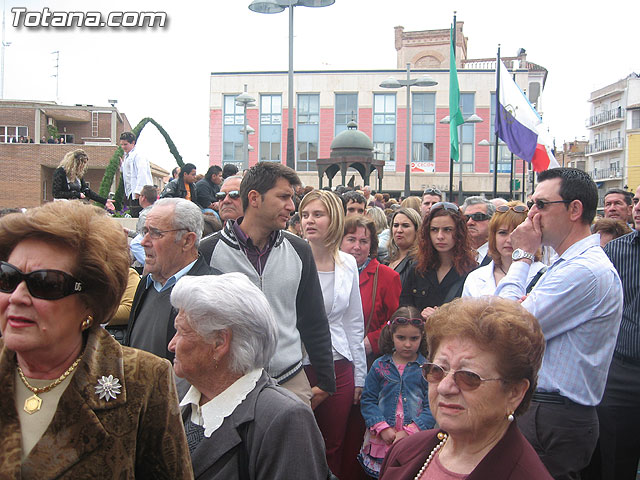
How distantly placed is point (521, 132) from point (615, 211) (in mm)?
3119

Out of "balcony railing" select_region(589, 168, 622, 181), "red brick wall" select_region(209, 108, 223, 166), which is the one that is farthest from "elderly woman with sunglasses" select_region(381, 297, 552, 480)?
"balcony railing" select_region(589, 168, 622, 181)

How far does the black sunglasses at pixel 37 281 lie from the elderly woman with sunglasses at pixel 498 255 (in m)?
3.10

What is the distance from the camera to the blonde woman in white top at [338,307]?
4574 mm

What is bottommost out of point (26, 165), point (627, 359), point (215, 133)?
point (627, 359)

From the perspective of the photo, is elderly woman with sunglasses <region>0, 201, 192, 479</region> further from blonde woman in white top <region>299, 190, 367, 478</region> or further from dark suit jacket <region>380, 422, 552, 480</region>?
blonde woman in white top <region>299, 190, 367, 478</region>

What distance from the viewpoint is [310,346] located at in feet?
13.8

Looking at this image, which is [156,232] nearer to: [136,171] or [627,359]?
[627,359]

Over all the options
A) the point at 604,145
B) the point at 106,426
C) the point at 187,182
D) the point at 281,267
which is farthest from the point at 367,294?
the point at 604,145

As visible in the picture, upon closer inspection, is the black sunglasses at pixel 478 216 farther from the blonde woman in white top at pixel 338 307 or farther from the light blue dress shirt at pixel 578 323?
the light blue dress shirt at pixel 578 323

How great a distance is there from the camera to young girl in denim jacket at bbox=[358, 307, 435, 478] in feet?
14.8

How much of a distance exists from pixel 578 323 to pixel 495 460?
3.94 ft

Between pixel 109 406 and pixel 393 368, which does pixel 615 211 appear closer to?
pixel 393 368

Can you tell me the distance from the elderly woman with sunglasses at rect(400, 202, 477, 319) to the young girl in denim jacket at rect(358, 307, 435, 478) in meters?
0.47

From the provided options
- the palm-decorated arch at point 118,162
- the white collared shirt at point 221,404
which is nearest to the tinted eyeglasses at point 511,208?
the white collared shirt at point 221,404
